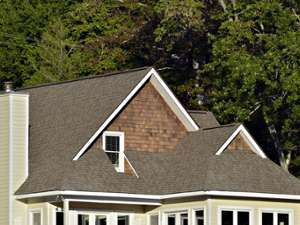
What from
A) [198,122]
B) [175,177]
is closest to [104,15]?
[198,122]

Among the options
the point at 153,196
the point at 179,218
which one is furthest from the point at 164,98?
the point at 179,218

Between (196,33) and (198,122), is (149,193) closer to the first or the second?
(198,122)

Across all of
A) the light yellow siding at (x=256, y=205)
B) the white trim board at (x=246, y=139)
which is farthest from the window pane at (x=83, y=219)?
the white trim board at (x=246, y=139)

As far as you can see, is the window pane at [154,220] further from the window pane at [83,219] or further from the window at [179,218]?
the window pane at [83,219]

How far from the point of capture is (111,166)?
5756 centimetres

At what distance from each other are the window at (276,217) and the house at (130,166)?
4 cm

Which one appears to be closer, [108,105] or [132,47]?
[108,105]

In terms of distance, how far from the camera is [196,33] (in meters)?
79.9

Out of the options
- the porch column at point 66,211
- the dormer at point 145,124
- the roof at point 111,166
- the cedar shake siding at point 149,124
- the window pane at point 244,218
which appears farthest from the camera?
the cedar shake siding at point 149,124

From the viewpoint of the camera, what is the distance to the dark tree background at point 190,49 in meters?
71.1

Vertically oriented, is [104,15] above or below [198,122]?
above

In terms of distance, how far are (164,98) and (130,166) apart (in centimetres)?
332

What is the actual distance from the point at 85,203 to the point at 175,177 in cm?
361

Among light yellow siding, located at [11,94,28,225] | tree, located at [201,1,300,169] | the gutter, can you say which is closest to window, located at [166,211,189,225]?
the gutter
